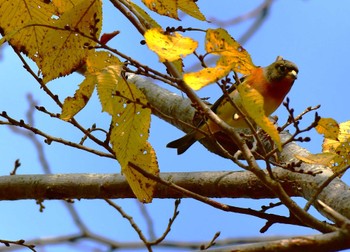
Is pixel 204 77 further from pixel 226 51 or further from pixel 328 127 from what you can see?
pixel 328 127

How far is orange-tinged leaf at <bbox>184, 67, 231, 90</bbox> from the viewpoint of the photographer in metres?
1.58

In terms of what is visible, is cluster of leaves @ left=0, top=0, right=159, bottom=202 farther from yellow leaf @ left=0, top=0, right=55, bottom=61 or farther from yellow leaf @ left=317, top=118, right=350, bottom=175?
yellow leaf @ left=317, top=118, right=350, bottom=175

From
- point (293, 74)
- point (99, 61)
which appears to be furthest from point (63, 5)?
point (293, 74)

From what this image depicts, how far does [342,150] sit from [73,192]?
5.50ft

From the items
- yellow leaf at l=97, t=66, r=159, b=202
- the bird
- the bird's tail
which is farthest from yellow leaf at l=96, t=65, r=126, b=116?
the bird's tail

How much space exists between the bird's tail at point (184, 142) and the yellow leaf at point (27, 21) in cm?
275

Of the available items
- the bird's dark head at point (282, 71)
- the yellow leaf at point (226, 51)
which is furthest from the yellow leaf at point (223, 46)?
the bird's dark head at point (282, 71)

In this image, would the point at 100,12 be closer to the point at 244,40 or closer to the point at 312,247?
the point at 312,247

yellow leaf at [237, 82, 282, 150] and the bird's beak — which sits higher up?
the bird's beak

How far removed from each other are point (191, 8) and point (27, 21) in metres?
0.59

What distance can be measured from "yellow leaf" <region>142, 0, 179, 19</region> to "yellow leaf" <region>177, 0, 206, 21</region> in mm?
24

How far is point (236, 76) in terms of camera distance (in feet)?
6.72

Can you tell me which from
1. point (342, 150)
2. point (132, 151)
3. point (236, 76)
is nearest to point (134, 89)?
point (132, 151)

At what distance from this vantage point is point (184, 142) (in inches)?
189
